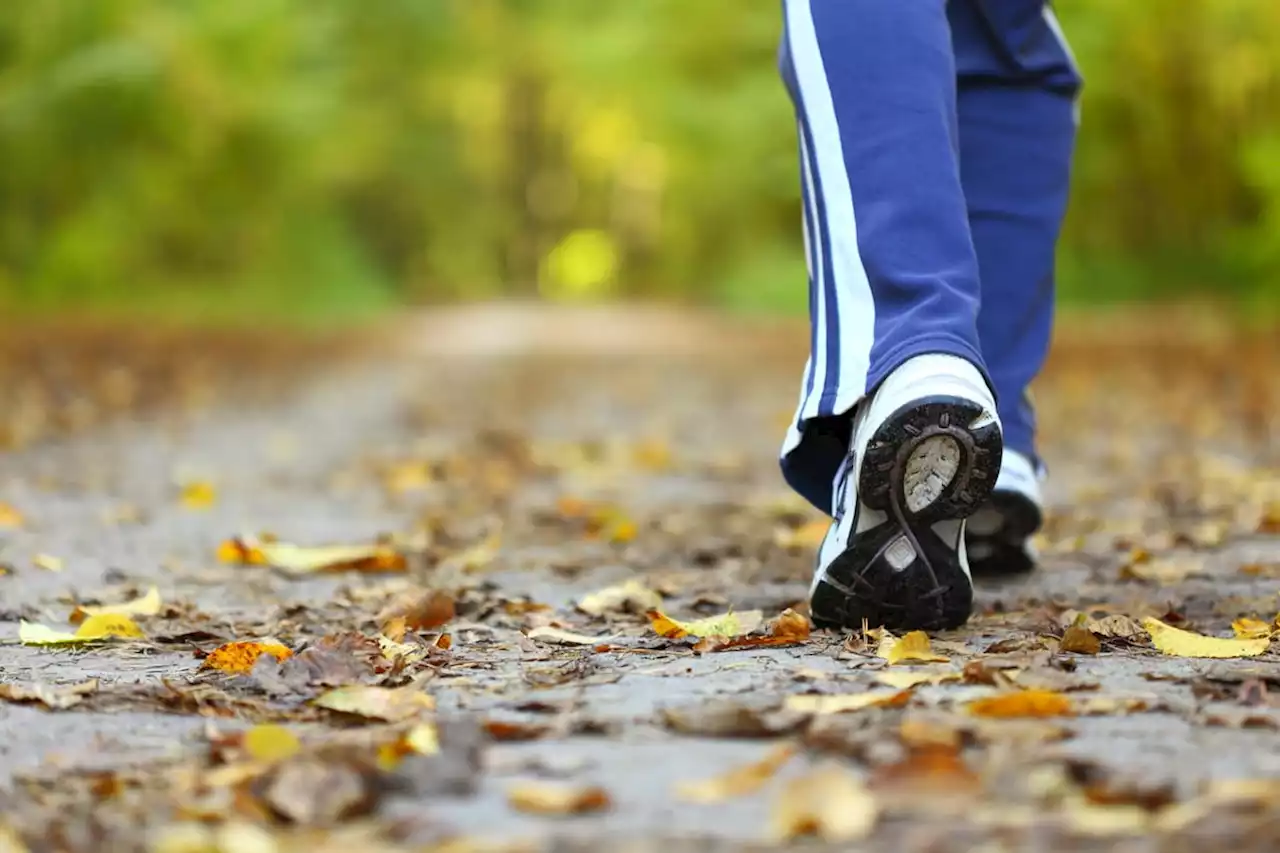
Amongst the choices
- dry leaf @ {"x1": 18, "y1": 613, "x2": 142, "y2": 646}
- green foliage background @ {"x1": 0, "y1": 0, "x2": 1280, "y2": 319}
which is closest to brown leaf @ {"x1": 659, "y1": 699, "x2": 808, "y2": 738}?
dry leaf @ {"x1": 18, "y1": 613, "x2": 142, "y2": 646}

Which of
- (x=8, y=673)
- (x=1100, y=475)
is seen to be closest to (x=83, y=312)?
(x=1100, y=475)

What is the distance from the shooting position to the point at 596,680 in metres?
1.76

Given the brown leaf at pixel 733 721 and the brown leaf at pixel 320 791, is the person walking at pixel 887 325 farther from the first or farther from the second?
the brown leaf at pixel 320 791

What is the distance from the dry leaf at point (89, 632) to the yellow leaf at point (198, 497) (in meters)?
1.76

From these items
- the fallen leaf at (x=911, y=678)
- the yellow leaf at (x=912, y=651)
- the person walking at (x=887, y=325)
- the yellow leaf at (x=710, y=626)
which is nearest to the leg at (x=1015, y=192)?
the person walking at (x=887, y=325)

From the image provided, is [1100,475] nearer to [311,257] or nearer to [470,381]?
[470,381]

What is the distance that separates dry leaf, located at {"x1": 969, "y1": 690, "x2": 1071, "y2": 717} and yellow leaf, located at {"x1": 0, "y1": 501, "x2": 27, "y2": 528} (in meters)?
2.57

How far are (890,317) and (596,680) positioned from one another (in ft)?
1.82

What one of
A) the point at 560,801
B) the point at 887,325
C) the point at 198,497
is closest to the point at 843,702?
the point at 560,801

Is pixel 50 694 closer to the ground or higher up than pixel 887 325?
closer to the ground

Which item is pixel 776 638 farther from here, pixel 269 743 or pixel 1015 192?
pixel 1015 192

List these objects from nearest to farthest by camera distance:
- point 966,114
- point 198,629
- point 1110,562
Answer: point 198,629 → point 966,114 → point 1110,562

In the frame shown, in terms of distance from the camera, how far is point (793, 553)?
2.98 m

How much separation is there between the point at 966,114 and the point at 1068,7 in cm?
1159
